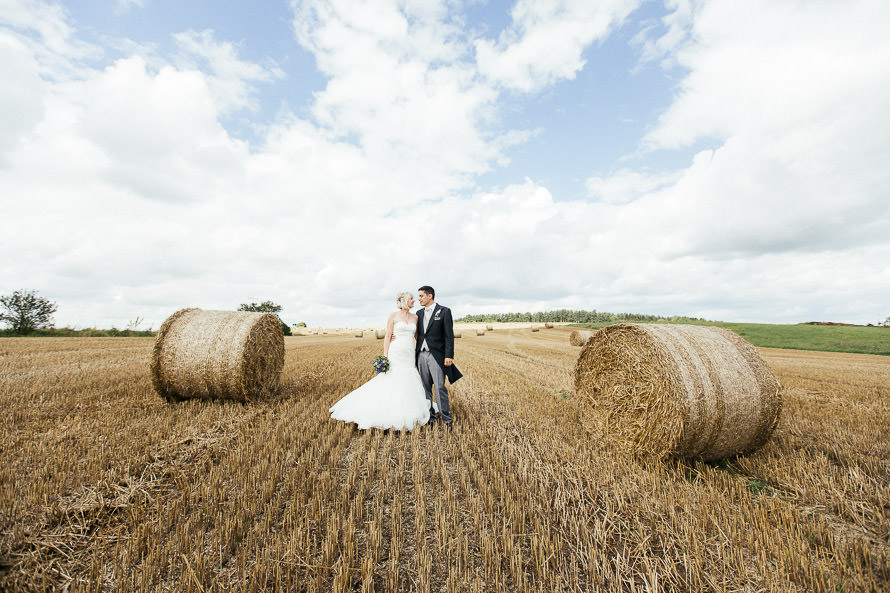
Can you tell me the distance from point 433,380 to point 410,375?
0.57 meters

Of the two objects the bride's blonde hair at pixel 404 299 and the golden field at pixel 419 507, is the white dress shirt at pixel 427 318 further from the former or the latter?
the golden field at pixel 419 507

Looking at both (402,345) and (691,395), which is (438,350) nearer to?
(402,345)

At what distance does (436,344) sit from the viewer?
6297 mm

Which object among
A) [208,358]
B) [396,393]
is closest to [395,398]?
[396,393]

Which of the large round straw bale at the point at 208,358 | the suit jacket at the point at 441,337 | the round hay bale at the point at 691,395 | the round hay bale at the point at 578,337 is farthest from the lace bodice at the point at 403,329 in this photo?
the round hay bale at the point at 578,337

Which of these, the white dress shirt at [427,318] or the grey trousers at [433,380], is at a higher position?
the white dress shirt at [427,318]

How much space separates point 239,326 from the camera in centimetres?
736

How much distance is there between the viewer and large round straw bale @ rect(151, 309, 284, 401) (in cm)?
691

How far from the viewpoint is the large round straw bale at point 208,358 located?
691 centimetres

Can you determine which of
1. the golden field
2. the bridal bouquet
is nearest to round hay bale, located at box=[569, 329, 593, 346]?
the golden field

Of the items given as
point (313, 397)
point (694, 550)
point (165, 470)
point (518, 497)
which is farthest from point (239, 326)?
point (694, 550)

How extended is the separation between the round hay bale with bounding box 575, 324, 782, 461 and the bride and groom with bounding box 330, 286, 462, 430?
8.27 ft

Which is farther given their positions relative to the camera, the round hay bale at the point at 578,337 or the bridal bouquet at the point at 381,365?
the round hay bale at the point at 578,337

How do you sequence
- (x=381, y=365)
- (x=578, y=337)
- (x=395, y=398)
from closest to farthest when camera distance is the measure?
1. (x=395, y=398)
2. (x=381, y=365)
3. (x=578, y=337)
